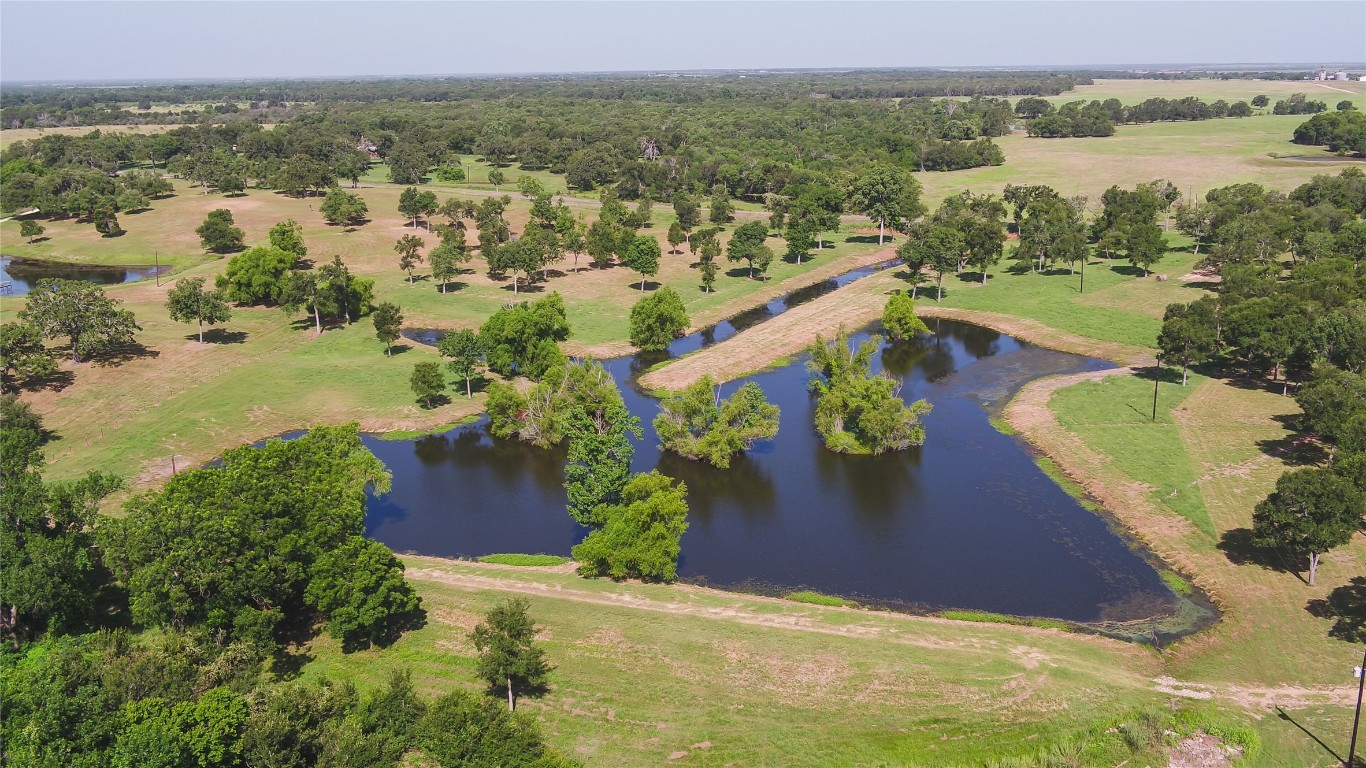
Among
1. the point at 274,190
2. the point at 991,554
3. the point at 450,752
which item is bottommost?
the point at 991,554

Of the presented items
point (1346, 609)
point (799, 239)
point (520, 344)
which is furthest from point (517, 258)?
point (1346, 609)

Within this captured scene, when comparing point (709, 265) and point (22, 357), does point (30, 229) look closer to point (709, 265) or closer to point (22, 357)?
point (22, 357)

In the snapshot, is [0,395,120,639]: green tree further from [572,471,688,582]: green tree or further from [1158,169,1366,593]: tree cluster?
[1158,169,1366,593]: tree cluster

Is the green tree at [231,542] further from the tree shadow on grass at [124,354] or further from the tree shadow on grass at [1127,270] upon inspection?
the tree shadow on grass at [1127,270]

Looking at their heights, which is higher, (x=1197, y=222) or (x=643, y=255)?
(x=1197, y=222)

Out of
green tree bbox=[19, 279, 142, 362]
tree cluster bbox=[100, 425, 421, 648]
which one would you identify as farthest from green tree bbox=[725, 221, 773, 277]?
tree cluster bbox=[100, 425, 421, 648]

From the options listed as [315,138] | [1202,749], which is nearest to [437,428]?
[1202,749]

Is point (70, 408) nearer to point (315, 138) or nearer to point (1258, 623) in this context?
point (1258, 623)
